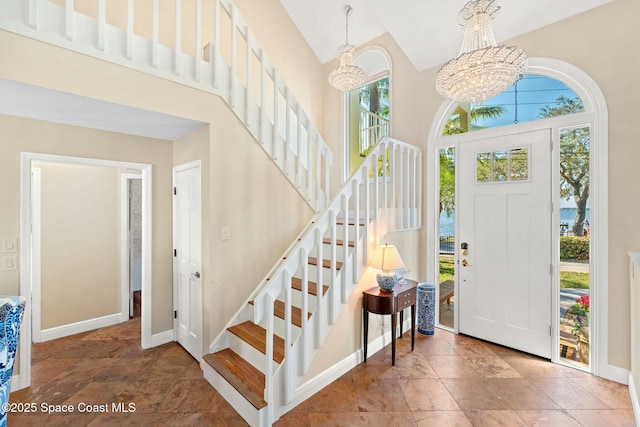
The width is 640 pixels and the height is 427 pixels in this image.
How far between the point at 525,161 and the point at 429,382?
244 cm

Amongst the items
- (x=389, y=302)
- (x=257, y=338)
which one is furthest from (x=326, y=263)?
(x=257, y=338)

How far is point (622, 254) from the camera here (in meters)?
2.46

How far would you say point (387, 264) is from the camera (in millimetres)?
2670

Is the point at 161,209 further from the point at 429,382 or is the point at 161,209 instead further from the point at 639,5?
the point at 639,5

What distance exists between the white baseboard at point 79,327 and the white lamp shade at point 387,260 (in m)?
3.70

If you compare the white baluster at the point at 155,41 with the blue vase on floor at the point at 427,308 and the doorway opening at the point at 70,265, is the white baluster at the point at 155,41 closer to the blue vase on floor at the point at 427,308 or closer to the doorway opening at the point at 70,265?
the doorway opening at the point at 70,265

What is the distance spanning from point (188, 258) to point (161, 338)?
1085 millimetres

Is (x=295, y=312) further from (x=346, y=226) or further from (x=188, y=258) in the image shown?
(x=188, y=258)

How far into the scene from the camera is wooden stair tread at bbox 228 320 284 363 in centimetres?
230

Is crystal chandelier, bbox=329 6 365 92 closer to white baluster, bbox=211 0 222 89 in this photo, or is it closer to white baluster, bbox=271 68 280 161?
white baluster, bbox=271 68 280 161

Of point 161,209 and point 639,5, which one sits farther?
point 161,209

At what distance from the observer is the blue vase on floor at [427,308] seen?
11.4 ft

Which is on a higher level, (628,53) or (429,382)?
(628,53)

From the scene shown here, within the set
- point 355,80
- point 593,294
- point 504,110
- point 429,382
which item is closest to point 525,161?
point 504,110
